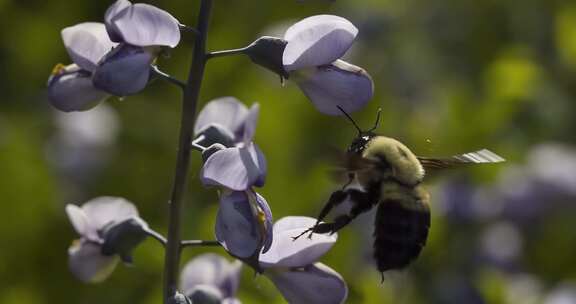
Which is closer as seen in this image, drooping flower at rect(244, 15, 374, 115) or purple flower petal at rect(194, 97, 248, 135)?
drooping flower at rect(244, 15, 374, 115)

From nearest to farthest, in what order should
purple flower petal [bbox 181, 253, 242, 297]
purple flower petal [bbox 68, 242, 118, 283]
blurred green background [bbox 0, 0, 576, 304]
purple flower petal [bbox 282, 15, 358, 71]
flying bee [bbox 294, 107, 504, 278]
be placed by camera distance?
1. purple flower petal [bbox 282, 15, 358, 71]
2. flying bee [bbox 294, 107, 504, 278]
3. purple flower petal [bbox 68, 242, 118, 283]
4. purple flower petal [bbox 181, 253, 242, 297]
5. blurred green background [bbox 0, 0, 576, 304]

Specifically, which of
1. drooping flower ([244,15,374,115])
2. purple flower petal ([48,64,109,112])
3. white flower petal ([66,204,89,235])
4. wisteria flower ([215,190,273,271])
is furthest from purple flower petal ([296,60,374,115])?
white flower petal ([66,204,89,235])

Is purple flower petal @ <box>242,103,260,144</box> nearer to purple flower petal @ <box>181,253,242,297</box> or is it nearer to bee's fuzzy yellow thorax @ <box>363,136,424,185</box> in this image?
bee's fuzzy yellow thorax @ <box>363,136,424,185</box>

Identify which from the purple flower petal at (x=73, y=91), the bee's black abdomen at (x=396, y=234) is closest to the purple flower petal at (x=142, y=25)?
the purple flower petal at (x=73, y=91)

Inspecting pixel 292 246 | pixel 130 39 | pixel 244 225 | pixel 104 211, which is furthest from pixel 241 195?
pixel 104 211

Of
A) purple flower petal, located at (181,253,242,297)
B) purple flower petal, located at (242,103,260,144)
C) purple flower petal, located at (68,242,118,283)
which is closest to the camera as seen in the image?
purple flower petal, located at (242,103,260,144)

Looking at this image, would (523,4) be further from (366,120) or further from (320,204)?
(320,204)

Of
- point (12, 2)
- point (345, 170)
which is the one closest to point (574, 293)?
point (345, 170)
